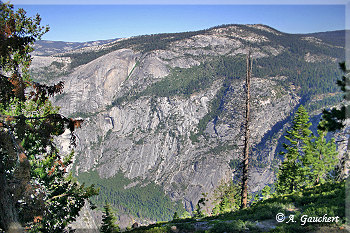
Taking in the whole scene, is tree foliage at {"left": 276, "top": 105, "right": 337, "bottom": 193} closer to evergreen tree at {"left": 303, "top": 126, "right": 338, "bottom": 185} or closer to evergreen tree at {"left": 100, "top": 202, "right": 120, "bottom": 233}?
evergreen tree at {"left": 303, "top": 126, "right": 338, "bottom": 185}

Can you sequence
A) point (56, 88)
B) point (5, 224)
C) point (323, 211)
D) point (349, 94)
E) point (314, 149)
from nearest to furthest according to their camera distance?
point (5, 224) → point (56, 88) → point (323, 211) → point (349, 94) → point (314, 149)

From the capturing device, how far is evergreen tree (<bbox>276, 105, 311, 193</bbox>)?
3612cm

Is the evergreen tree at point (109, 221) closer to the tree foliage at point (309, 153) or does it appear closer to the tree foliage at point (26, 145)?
the tree foliage at point (26, 145)

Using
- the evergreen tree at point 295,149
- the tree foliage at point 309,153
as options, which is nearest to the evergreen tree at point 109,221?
the evergreen tree at point 295,149

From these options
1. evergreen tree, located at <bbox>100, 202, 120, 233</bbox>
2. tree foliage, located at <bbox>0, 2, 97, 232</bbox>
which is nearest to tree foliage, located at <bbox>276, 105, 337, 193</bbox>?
evergreen tree, located at <bbox>100, 202, 120, 233</bbox>

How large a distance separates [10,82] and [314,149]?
126 feet

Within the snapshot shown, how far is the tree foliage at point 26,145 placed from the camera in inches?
293

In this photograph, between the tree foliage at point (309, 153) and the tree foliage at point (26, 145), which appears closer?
Result: the tree foliage at point (26, 145)

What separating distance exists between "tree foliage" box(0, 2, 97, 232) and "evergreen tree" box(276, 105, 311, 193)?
31.9 metres

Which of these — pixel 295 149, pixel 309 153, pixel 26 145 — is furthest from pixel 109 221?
pixel 309 153

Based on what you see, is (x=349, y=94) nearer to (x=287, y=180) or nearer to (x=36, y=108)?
(x=36, y=108)

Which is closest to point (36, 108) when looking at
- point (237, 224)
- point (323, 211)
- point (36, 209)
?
point (36, 209)

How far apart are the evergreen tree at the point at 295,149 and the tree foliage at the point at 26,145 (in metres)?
31.9

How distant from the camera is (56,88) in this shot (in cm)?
1002
